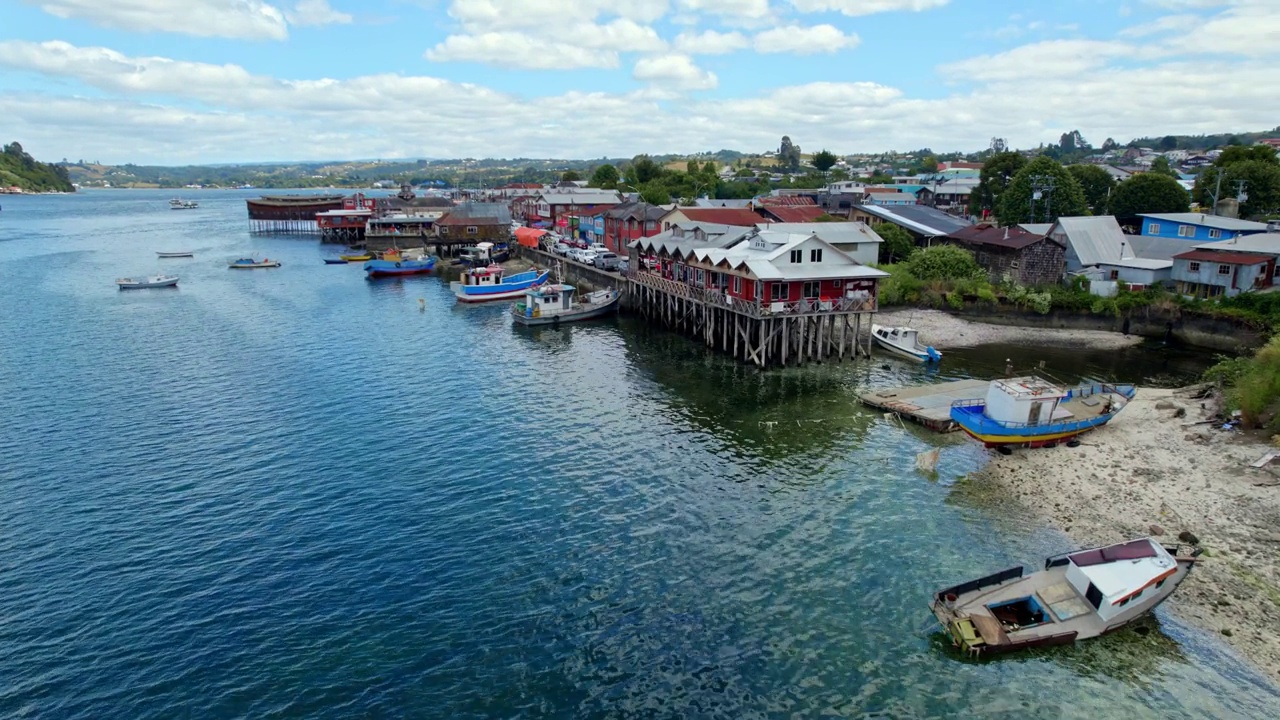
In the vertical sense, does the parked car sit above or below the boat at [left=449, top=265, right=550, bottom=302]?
above

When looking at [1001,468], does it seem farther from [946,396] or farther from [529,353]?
[529,353]

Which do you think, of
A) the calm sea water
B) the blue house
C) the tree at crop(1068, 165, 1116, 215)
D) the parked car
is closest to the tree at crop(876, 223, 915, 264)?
the blue house

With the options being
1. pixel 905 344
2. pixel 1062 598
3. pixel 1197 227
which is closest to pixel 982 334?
pixel 905 344

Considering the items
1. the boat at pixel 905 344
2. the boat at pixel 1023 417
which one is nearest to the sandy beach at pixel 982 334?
the boat at pixel 905 344

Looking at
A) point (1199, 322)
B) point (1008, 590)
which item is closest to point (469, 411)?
point (1008, 590)

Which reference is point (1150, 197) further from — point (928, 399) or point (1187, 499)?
point (1187, 499)

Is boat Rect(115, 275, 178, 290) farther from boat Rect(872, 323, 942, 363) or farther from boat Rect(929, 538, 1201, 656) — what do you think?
boat Rect(929, 538, 1201, 656)
